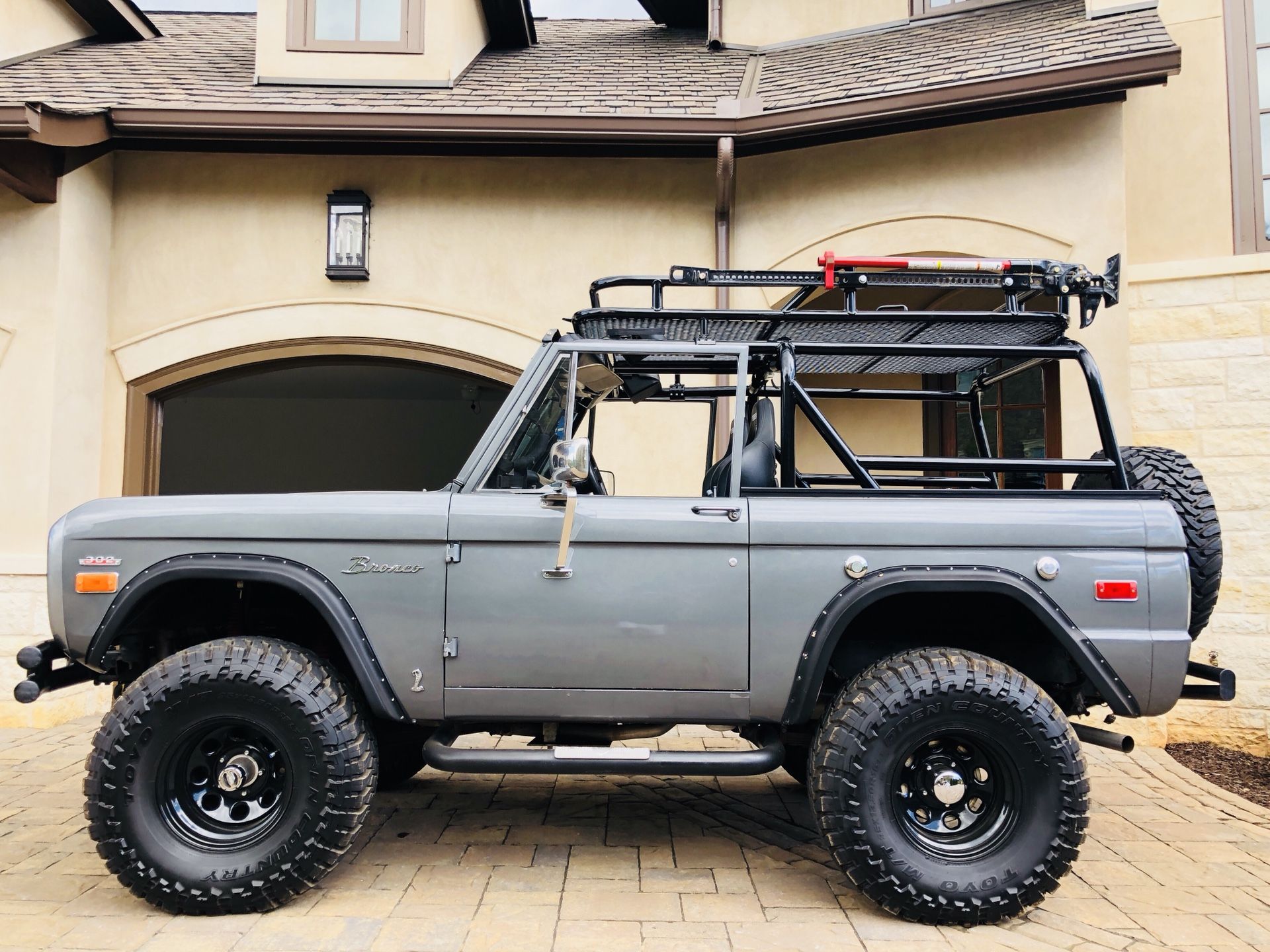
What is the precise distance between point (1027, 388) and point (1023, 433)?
363 mm

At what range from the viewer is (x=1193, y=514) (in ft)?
9.98

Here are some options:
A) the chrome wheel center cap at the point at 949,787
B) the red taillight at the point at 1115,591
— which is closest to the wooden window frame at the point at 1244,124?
the red taillight at the point at 1115,591

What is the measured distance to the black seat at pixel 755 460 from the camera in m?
3.22

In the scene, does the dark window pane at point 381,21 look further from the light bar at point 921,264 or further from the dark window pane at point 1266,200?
the dark window pane at point 1266,200

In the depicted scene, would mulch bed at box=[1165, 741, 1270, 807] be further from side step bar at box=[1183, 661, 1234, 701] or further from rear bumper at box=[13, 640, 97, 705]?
rear bumper at box=[13, 640, 97, 705]

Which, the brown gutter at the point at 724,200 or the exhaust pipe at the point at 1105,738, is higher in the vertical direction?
the brown gutter at the point at 724,200

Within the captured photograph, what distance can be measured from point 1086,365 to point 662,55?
5.40 m

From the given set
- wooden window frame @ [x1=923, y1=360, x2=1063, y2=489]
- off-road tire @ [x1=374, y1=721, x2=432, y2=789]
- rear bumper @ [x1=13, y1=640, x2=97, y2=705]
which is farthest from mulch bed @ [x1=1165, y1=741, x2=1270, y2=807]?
rear bumper @ [x1=13, y1=640, x2=97, y2=705]

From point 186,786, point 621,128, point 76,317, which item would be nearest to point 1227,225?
point 621,128

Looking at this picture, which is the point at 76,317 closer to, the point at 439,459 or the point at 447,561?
the point at 447,561

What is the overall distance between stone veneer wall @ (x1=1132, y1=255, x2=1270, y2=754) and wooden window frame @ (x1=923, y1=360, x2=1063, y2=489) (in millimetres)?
653

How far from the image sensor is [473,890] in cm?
299

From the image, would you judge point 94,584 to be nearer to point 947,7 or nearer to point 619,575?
point 619,575

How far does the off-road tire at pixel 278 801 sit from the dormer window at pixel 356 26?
5501 mm
